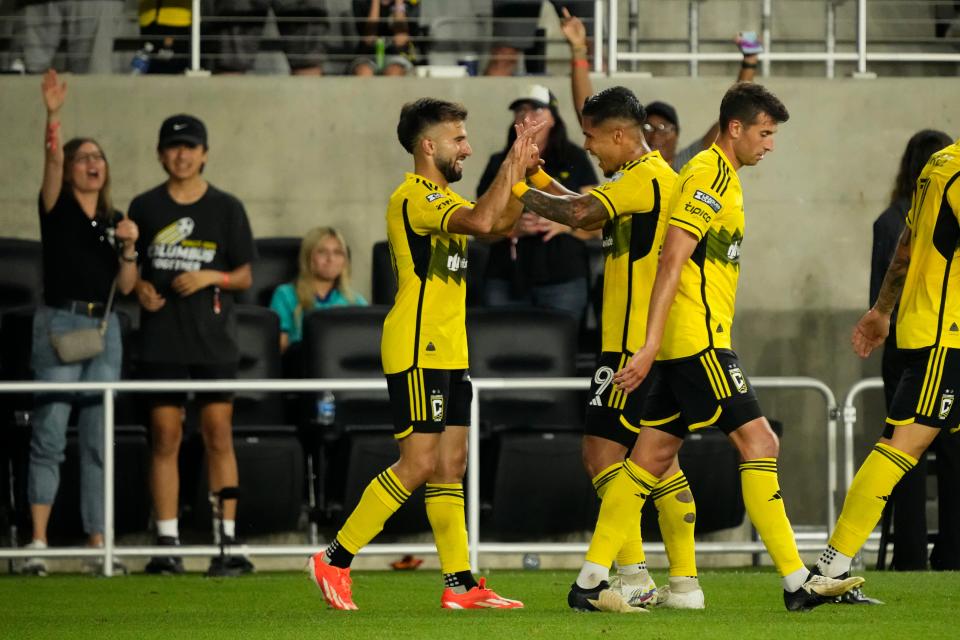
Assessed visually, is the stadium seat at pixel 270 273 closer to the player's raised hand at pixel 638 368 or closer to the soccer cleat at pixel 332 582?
the soccer cleat at pixel 332 582

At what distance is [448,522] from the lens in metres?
7.64

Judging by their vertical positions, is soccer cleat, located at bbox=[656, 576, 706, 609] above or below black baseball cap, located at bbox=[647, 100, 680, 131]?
below

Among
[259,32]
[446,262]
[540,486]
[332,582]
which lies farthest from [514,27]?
[332,582]

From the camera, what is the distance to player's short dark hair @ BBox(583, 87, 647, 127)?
7.35 metres

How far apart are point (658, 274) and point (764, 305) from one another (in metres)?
5.94

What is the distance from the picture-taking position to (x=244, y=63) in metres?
13.2

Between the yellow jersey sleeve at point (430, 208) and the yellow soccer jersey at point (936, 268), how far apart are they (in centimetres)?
184

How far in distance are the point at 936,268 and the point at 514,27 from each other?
6736 millimetres

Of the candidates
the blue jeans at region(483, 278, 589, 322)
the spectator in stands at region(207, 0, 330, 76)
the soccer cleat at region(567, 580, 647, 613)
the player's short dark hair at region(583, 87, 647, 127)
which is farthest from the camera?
the spectator in stands at region(207, 0, 330, 76)

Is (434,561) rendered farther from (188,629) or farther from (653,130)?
(188,629)

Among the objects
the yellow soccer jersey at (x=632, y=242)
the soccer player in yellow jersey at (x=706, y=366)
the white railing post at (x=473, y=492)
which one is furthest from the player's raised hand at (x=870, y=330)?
the white railing post at (x=473, y=492)

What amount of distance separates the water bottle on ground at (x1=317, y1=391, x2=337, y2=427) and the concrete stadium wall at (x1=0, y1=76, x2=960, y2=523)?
187cm

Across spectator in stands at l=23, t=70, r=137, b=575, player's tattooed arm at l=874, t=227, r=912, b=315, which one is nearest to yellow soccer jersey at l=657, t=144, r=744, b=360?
player's tattooed arm at l=874, t=227, r=912, b=315

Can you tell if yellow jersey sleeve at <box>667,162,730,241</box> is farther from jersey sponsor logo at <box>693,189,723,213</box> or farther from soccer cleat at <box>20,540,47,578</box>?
soccer cleat at <box>20,540,47,578</box>
